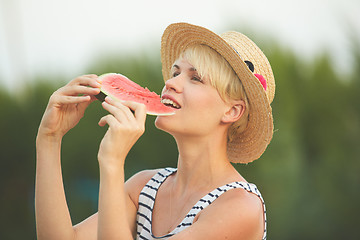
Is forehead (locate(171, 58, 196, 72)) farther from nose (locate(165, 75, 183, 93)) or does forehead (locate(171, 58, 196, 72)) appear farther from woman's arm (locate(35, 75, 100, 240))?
woman's arm (locate(35, 75, 100, 240))

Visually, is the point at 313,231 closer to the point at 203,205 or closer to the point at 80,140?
the point at 80,140

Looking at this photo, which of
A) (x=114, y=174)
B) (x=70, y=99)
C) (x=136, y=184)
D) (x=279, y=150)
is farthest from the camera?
(x=279, y=150)

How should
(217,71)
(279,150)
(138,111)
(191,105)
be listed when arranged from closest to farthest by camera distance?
→ (138,111)
(191,105)
(217,71)
(279,150)

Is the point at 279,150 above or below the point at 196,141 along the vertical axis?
below

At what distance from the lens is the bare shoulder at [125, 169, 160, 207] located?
3281mm

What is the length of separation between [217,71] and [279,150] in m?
3.21

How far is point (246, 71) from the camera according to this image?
298 cm

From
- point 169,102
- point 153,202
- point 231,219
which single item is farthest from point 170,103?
point 231,219

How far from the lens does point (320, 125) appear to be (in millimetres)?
6410

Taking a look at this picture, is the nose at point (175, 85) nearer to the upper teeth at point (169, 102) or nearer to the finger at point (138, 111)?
the upper teeth at point (169, 102)

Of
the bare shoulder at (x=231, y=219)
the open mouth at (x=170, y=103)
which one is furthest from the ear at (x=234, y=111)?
the bare shoulder at (x=231, y=219)

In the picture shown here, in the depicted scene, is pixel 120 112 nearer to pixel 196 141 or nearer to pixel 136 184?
pixel 196 141

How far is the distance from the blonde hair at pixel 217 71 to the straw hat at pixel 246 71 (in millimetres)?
40

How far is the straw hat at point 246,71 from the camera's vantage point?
118 inches
